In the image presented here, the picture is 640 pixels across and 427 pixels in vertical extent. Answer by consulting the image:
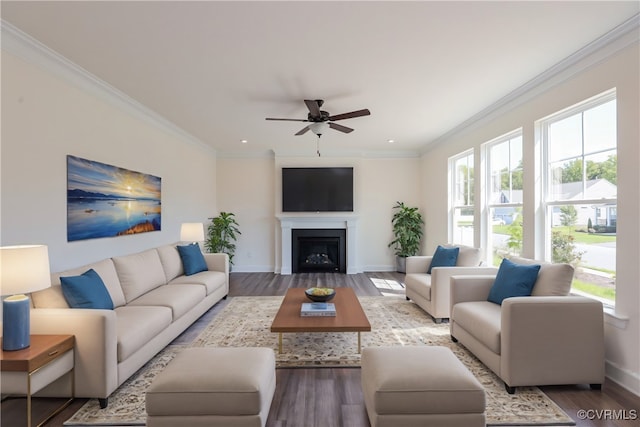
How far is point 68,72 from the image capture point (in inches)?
115

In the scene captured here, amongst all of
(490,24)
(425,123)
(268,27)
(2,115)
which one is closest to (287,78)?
(268,27)

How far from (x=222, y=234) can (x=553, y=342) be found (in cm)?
590

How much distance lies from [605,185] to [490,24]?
170 centimetres

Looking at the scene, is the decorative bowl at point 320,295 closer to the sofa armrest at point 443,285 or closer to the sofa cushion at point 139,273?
the sofa armrest at point 443,285

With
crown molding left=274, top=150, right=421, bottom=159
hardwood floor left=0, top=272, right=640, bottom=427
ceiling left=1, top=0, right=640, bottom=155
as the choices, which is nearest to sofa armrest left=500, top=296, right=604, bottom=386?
hardwood floor left=0, top=272, right=640, bottom=427

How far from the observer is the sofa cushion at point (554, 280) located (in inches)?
103

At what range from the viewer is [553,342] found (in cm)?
232

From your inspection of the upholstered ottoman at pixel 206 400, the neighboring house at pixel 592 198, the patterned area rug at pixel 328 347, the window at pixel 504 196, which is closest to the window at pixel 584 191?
the neighboring house at pixel 592 198

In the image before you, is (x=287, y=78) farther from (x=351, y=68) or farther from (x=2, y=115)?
(x=2, y=115)

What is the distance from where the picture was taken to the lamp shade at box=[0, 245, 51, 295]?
190cm

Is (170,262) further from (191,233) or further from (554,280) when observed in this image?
(554,280)

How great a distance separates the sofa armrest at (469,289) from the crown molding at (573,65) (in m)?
2.09

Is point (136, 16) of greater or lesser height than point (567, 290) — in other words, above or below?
above

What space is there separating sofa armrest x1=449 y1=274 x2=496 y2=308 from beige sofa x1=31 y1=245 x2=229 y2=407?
2834 millimetres
